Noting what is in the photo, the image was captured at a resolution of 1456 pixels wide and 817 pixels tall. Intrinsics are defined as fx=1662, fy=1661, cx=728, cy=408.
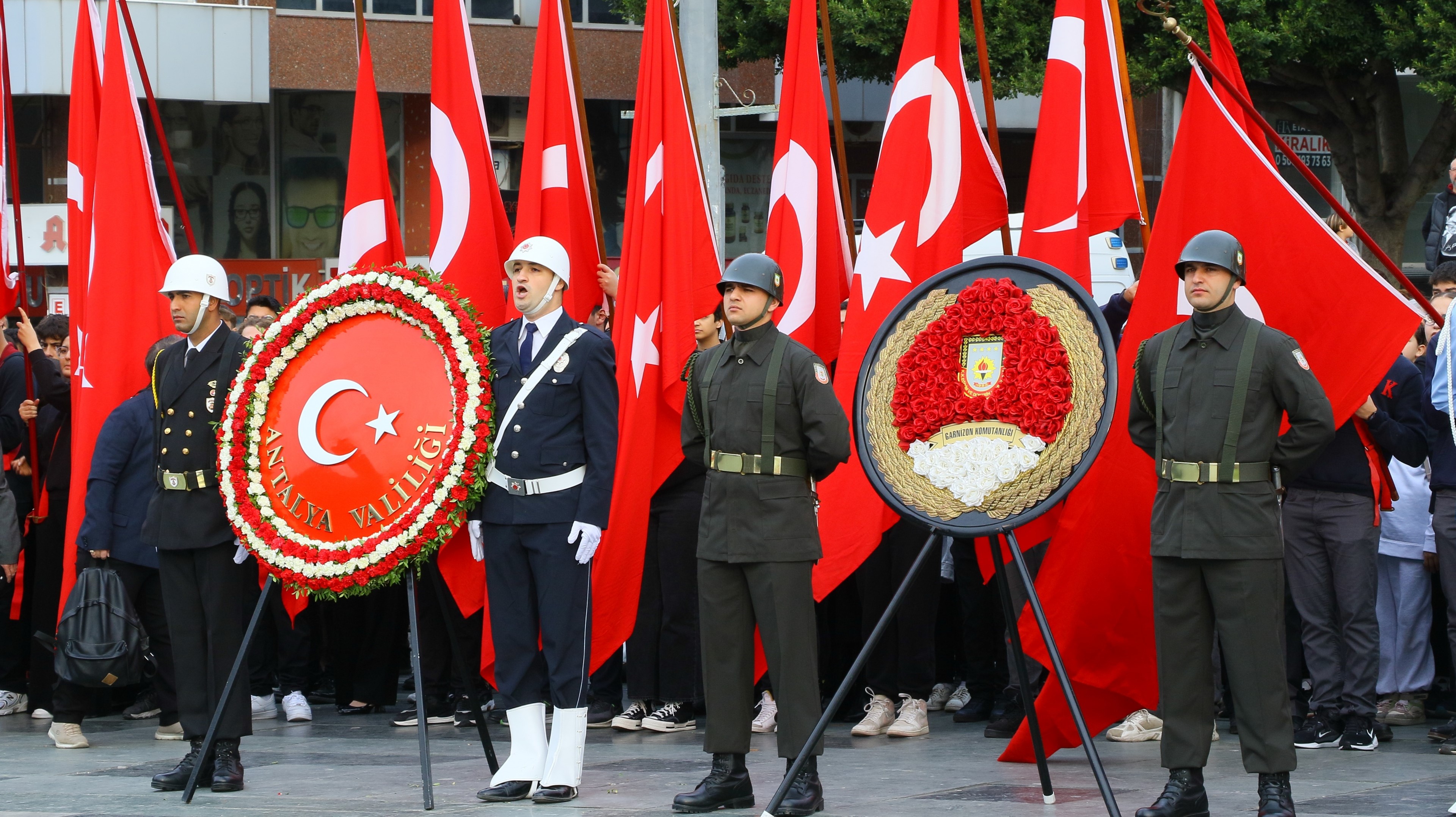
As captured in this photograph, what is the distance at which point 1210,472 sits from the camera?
6.17m

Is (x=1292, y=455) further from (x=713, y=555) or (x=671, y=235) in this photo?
(x=671, y=235)

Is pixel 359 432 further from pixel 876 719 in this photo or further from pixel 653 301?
pixel 876 719

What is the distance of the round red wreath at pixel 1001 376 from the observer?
619 centimetres

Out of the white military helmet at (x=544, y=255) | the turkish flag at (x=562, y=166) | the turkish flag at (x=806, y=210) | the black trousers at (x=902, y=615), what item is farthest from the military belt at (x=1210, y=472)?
the turkish flag at (x=562, y=166)

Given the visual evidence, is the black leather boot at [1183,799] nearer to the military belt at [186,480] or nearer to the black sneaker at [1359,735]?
the black sneaker at [1359,735]

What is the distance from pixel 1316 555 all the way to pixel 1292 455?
225 centimetres

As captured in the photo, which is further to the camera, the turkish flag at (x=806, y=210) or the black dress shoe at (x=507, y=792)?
the turkish flag at (x=806, y=210)

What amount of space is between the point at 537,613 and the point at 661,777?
39.9 inches

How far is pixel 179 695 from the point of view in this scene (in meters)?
7.48

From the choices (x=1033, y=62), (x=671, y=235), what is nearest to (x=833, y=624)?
(x=671, y=235)

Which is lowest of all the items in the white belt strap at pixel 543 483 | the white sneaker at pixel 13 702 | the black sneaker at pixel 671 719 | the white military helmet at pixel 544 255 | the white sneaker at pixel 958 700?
the white sneaker at pixel 13 702

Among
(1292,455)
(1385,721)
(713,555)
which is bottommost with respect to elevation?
(1385,721)

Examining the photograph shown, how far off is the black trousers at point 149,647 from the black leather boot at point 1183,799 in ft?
17.4

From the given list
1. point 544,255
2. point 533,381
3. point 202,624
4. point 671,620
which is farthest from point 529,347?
point 671,620
